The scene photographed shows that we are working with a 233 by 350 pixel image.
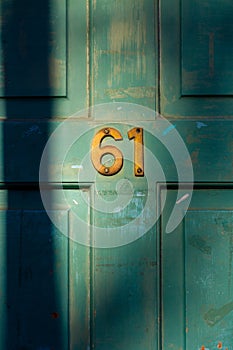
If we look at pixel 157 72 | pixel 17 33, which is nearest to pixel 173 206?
pixel 157 72

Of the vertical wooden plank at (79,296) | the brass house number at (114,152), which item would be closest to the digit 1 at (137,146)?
the brass house number at (114,152)

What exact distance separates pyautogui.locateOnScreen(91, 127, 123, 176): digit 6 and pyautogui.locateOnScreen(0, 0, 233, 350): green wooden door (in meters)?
0.02

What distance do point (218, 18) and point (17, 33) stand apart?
582 mm

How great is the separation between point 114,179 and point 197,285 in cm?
38

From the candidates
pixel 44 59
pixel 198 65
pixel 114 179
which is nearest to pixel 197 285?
pixel 114 179

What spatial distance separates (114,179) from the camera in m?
1.28

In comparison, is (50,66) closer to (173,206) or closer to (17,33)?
(17,33)

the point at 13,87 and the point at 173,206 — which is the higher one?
the point at 13,87

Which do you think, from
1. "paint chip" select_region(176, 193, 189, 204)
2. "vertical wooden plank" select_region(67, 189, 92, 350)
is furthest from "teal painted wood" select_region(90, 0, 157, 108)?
"vertical wooden plank" select_region(67, 189, 92, 350)

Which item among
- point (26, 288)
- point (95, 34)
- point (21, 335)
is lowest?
point (21, 335)

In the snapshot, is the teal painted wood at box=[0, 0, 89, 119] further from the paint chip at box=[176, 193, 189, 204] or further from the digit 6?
the paint chip at box=[176, 193, 189, 204]

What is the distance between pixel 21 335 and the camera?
1278mm

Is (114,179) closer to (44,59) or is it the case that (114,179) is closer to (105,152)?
(105,152)

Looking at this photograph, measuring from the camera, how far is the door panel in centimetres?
126
